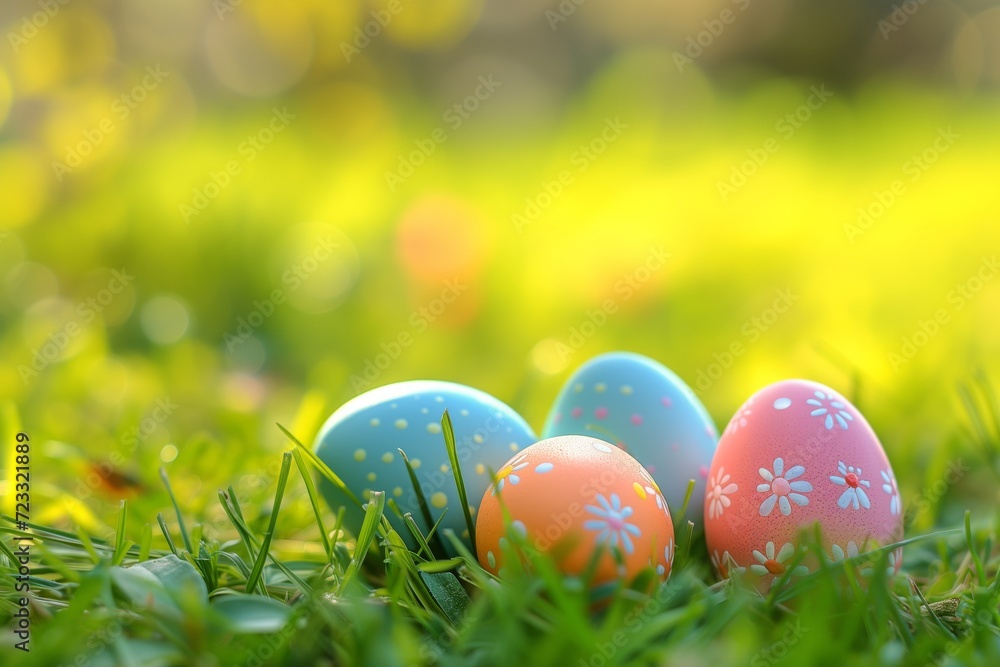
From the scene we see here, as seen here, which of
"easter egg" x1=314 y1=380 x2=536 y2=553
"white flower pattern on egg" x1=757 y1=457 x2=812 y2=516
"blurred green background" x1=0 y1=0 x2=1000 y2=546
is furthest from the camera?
"blurred green background" x1=0 y1=0 x2=1000 y2=546

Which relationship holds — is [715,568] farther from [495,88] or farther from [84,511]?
[495,88]

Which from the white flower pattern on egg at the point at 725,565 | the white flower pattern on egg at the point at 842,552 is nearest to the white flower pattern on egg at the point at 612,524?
the white flower pattern on egg at the point at 725,565

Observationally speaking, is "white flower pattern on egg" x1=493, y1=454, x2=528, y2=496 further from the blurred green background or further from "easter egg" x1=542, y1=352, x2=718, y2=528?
the blurred green background

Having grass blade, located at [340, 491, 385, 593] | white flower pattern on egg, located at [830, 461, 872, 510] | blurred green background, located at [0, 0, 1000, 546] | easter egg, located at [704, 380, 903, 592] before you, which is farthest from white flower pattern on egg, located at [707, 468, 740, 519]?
blurred green background, located at [0, 0, 1000, 546]

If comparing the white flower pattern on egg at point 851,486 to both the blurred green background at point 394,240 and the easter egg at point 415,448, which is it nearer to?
the easter egg at point 415,448

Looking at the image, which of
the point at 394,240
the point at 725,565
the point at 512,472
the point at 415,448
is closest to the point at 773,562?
the point at 725,565

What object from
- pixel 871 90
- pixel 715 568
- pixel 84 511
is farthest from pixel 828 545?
pixel 871 90
